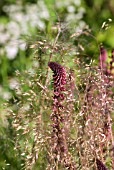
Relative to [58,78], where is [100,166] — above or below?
below

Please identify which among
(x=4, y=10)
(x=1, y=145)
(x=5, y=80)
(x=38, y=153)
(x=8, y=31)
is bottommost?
(x=38, y=153)

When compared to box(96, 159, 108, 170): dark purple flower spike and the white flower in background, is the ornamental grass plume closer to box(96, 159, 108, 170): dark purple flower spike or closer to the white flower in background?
box(96, 159, 108, 170): dark purple flower spike

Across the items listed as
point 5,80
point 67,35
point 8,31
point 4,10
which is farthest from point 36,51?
point 4,10

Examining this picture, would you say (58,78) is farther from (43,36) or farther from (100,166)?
(43,36)

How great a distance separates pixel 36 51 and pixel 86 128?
0.39m

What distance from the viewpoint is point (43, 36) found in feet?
8.64

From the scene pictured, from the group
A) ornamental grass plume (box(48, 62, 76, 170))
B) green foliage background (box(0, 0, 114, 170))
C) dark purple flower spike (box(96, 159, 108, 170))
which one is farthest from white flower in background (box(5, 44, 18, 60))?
dark purple flower spike (box(96, 159, 108, 170))

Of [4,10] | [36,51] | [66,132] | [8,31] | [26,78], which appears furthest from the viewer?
[4,10]

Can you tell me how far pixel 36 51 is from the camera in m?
2.41

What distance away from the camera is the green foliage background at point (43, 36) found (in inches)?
101

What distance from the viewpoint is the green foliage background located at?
101 inches

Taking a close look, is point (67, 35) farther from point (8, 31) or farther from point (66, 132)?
point (8, 31)

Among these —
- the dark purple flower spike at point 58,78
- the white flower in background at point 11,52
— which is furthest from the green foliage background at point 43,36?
the dark purple flower spike at point 58,78

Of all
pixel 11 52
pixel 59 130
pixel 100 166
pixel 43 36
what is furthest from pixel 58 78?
pixel 11 52
